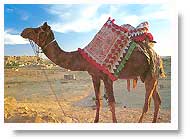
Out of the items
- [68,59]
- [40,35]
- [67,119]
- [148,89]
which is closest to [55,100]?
[67,119]

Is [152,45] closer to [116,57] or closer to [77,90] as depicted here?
[116,57]

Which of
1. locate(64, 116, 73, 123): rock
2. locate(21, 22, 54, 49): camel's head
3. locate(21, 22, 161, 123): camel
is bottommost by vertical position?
locate(64, 116, 73, 123): rock

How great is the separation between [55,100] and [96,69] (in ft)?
0.84

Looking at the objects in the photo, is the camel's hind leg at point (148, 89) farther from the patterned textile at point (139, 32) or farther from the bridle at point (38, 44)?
the bridle at point (38, 44)

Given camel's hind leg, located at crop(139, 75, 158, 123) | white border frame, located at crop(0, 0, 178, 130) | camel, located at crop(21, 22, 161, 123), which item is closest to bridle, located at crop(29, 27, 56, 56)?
camel, located at crop(21, 22, 161, 123)

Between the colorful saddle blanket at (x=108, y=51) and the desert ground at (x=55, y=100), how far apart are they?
7cm

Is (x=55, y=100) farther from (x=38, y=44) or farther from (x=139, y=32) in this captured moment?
(x=139, y=32)

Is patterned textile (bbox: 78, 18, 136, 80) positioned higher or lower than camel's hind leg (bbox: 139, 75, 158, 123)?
higher

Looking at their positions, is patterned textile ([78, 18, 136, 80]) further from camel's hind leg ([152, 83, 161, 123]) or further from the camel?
camel's hind leg ([152, 83, 161, 123])

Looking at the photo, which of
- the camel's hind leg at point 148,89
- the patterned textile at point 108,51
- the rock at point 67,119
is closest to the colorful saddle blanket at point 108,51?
the patterned textile at point 108,51

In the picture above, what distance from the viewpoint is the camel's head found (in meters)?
2.71

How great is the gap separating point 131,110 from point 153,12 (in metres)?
0.49

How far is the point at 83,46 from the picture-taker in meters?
2.72

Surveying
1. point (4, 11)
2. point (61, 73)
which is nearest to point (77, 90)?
point (61, 73)
